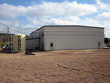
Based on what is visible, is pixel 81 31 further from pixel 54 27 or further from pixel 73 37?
pixel 54 27

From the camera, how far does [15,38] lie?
23.7 m

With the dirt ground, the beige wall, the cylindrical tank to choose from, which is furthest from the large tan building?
the dirt ground

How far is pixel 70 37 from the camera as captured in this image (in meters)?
27.2

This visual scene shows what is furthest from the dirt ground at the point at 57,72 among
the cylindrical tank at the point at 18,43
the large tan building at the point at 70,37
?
the large tan building at the point at 70,37

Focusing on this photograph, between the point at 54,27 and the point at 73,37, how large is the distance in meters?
5.02

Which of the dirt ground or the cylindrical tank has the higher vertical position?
the cylindrical tank

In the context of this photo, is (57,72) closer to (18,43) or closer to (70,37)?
(18,43)

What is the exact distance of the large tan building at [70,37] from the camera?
85.1 feet

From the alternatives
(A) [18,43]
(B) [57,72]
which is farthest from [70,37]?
(B) [57,72]

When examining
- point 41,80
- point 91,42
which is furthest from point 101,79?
point 91,42

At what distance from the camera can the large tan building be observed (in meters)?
25.9

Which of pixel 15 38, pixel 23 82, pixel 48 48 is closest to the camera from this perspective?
pixel 23 82

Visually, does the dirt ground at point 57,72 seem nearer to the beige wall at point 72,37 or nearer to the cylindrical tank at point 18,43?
the cylindrical tank at point 18,43

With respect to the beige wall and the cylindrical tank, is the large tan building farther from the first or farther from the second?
the cylindrical tank
